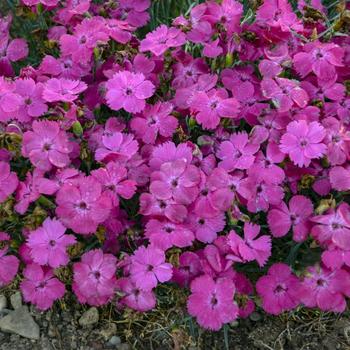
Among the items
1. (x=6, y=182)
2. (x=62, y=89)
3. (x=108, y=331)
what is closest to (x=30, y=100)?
(x=62, y=89)

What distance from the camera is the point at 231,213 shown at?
4.40ft

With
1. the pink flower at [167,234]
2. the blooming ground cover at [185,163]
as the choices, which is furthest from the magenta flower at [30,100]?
the pink flower at [167,234]

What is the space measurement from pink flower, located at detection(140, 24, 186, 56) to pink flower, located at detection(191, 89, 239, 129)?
0.49ft

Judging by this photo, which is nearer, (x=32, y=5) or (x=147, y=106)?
(x=147, y=106)

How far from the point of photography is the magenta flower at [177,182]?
133cm

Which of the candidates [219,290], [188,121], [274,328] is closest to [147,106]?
[188,121]

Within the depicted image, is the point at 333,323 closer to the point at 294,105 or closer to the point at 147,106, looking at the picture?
the point at 294,105

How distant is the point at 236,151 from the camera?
1.44m

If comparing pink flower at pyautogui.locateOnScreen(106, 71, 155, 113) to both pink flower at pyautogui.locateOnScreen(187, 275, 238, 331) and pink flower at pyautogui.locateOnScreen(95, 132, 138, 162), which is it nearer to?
pink flower at pyautogui.locateOnScreen(95, 132, 138, 162)

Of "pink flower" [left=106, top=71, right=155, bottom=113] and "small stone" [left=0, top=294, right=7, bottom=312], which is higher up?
"pink flower" [left=106, top=71, right=155, bottom=113]

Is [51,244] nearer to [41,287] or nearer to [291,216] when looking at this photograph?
[41,287]

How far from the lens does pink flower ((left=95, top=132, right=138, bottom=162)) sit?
1399 millimetres

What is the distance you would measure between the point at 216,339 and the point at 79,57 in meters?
0.74

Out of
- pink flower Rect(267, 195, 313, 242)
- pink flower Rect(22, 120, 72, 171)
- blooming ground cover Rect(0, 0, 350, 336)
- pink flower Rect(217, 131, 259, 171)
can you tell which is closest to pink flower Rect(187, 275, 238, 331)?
blooming ground cover Rect(0, 0, 350, 336)
